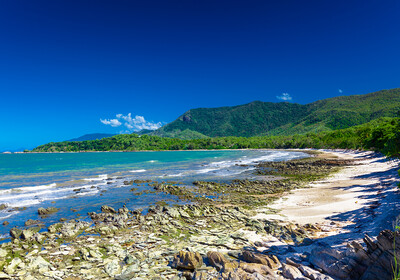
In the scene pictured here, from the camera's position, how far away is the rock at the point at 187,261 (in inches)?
361

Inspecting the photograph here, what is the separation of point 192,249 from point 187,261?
6.71 feet

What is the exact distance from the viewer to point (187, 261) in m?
9.31

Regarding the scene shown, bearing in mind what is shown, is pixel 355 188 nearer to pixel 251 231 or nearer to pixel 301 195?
pixel 301 195

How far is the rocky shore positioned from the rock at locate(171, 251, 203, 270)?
4cm

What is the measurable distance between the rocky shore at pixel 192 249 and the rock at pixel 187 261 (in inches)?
1.4

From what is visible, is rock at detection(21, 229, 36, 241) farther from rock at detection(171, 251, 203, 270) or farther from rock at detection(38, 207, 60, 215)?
rock at detection(171, 251, 203, 270)

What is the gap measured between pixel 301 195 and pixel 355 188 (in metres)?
5.99

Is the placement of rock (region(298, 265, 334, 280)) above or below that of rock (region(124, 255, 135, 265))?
above

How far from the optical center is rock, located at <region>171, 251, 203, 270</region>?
30.1 feet

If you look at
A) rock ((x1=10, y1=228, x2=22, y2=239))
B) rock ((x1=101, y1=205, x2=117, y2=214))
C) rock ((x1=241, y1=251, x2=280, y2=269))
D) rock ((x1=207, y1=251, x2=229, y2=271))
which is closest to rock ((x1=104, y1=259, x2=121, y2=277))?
rock ((x1=207, y1=251, x2=229, y2=271))

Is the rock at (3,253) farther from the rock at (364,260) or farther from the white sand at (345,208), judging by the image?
the white sand at (345,208)

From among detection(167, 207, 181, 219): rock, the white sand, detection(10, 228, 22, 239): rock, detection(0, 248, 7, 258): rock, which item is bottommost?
the white sand

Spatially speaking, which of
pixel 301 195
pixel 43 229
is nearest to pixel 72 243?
pixel 43 229

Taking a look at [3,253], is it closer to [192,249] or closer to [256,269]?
[192,249]
